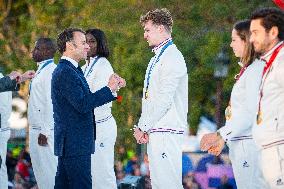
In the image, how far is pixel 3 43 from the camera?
21766 millimetres

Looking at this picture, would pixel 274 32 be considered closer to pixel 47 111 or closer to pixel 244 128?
pixel 244 128

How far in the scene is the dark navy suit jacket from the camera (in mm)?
8266

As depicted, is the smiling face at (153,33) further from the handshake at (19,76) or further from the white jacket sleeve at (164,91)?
the handshake at (19,76)

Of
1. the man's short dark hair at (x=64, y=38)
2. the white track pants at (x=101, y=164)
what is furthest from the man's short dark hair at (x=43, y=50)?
the man's short dark hair at (x=64, y=38)

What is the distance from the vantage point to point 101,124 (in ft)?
33.0

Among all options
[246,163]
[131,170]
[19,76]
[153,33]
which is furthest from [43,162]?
[131,170]

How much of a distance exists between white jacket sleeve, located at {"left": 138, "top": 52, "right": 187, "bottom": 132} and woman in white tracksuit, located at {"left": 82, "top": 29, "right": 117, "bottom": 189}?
1.50 meters

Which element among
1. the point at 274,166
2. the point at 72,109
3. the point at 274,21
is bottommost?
the point at 274,166

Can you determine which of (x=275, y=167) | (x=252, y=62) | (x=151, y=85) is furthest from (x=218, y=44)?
(x=275, y=167)

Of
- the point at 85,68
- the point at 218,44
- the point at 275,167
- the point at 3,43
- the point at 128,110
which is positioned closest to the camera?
the point at 275,167

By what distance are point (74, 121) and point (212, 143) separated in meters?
1.75

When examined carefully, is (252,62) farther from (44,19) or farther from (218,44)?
(44,19)

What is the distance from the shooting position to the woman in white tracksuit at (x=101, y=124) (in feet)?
33.0

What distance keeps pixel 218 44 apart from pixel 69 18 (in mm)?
4335
